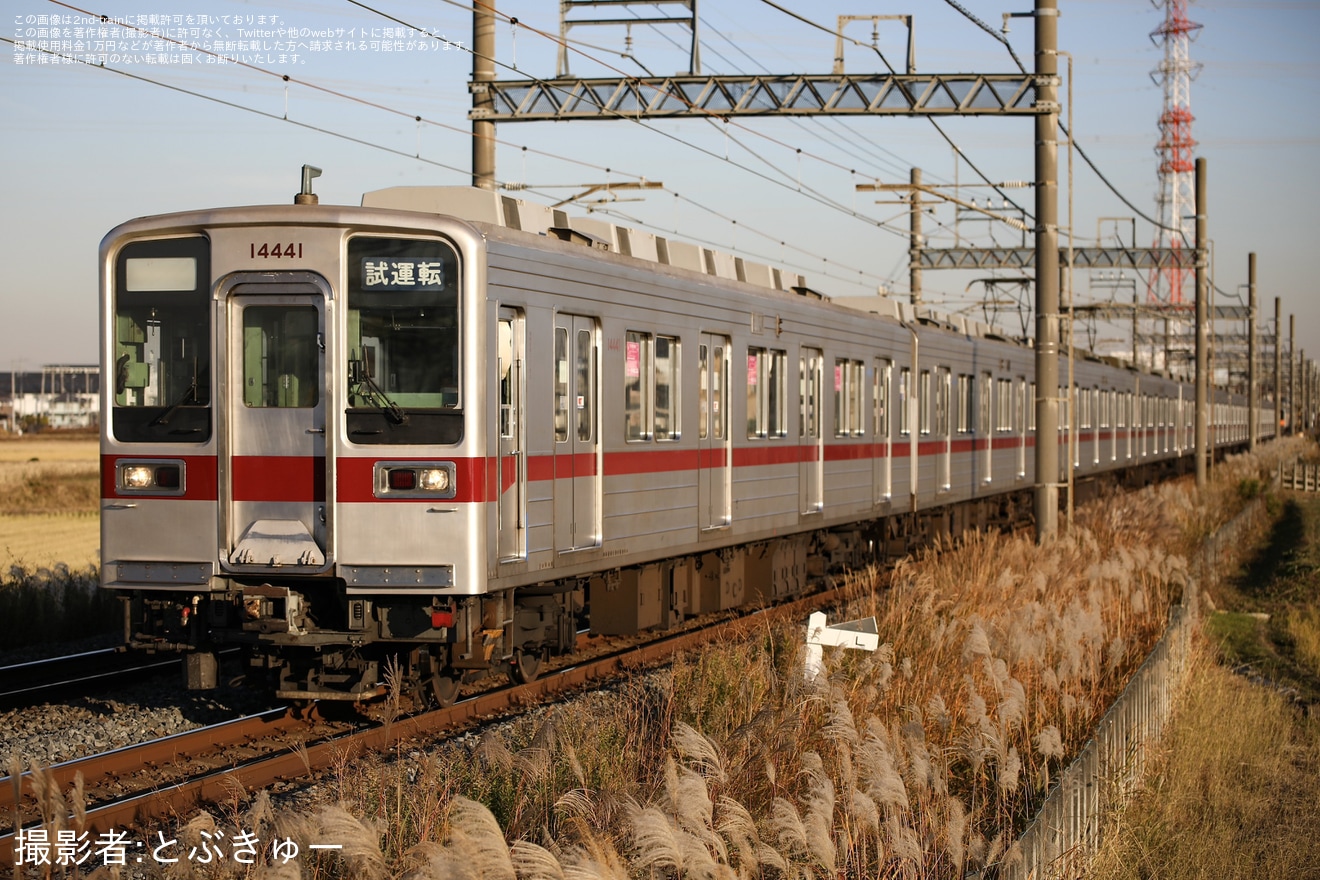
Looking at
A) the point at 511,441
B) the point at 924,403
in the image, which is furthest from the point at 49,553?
the point at 511,441

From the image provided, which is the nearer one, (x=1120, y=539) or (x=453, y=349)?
(x=453, y=349)

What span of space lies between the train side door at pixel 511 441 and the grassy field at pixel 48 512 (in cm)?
818

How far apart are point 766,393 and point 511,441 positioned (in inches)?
200

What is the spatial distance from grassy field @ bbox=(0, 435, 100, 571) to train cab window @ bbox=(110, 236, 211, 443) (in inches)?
286

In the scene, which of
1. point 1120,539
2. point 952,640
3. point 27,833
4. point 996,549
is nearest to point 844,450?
point 996,549

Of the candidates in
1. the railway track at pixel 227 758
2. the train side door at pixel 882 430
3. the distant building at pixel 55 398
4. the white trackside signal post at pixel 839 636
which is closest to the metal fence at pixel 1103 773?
the white trackside signal post at pixel 839 636

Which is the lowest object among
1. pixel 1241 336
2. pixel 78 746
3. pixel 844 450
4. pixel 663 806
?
pixel 78 746

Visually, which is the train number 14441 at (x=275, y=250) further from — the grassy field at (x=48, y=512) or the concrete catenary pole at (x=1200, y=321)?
the concrete catenary pole at (x=1200, y=321)

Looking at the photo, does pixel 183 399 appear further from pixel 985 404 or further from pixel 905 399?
pixel 985 404

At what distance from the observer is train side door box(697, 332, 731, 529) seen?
1240cm

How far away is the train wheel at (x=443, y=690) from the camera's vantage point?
9.27 m

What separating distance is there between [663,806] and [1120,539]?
1341cm

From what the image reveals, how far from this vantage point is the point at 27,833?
17.7 ft

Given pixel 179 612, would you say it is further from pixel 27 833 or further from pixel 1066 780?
pixel 1066 780
